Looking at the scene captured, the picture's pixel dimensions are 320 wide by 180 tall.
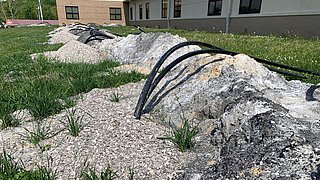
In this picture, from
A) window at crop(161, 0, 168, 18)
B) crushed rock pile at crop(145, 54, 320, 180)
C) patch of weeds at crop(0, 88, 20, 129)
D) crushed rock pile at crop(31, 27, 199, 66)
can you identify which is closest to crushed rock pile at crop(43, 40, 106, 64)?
crushed rock pile at crop(31, 27, 199, 66)

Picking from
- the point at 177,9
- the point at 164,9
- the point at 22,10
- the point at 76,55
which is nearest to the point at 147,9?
the point at 164,9

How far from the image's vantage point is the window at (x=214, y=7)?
1551 centimetres

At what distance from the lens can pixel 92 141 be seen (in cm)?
241

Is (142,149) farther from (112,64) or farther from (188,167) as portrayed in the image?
(112,64)

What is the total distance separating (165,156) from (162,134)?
38 centimetres

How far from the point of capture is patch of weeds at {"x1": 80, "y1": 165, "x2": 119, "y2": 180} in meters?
1.85

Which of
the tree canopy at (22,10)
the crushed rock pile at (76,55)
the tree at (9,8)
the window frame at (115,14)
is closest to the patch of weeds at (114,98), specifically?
the crushed rock pile at (76,55)

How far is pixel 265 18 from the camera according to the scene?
1194 cm

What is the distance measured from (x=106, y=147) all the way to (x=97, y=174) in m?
0.37

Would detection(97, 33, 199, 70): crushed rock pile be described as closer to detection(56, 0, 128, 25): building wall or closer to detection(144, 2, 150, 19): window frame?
detection(144, 2, 150, 19): window frame

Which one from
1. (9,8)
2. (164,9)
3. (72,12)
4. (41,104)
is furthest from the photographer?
(9,8)

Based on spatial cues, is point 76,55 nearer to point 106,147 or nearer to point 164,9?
point 106,147

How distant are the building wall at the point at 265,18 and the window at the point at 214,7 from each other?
1.05 ft

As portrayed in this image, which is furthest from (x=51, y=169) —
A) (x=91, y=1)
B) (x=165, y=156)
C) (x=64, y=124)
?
(x=91, y=1)
